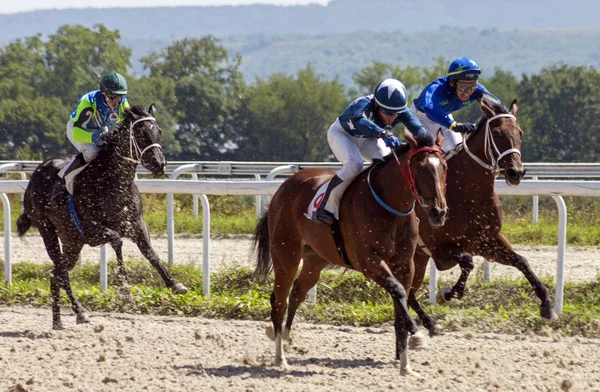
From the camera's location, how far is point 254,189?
26.5 ft

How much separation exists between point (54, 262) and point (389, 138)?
10.8ft

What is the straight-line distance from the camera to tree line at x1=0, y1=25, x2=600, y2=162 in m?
31.9

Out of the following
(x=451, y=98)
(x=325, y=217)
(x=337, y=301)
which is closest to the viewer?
(x=325, y=217)

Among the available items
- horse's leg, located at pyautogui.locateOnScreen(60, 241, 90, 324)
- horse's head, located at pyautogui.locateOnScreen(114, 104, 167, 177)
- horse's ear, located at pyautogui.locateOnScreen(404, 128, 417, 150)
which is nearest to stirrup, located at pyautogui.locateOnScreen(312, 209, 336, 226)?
horse's ear, located at pyautogui.locateOnScreen(404, 128, 417, 150)

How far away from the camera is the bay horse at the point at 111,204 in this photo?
7176 millimetres

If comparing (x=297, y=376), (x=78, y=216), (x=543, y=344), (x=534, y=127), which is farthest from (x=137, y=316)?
(x=534, y=127)

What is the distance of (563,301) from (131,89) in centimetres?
2832

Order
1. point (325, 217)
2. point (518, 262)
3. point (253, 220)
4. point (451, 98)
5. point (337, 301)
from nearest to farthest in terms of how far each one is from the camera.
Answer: point (325, 217)
point (518, 262)
point (451, 98)
point (337, 301)
point (253, 220)

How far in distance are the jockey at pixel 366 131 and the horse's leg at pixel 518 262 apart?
101 centimetres

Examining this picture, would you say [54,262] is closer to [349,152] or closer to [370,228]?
[349,152]

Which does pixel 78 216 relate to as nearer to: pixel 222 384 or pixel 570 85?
pixel 222 384

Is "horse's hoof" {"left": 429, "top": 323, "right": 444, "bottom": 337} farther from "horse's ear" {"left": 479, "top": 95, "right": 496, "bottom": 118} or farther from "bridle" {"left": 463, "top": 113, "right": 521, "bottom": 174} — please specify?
"horse's ear" {"left": 479, "top": 95, "right": 496, "bottom": 118}

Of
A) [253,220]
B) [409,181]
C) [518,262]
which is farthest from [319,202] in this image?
[253,220]

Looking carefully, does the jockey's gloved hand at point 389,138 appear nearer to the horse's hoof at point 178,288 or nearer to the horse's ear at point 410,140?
the horse's ear at point 410,140
